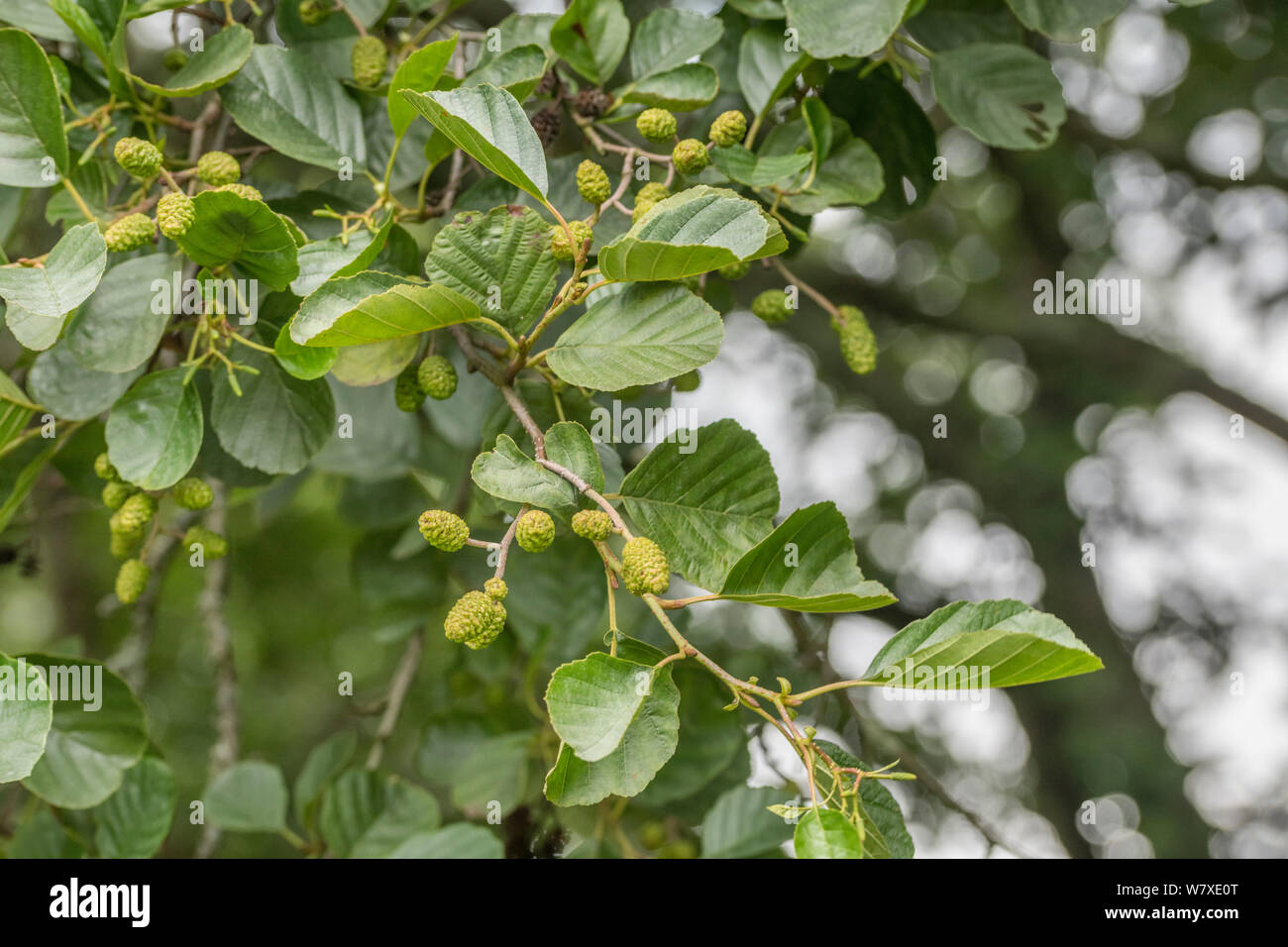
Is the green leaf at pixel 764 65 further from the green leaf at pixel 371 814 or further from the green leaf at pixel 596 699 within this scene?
the green leaf at pixel 371 814

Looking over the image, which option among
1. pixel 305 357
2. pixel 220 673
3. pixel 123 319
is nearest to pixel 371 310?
pixel 305 357

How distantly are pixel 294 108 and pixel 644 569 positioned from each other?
1.85ft

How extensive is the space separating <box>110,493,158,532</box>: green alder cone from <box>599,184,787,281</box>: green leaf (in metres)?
0.49

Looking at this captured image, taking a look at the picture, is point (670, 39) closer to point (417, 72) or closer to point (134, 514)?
point (417, 72)

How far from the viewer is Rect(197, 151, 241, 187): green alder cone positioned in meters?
0.81

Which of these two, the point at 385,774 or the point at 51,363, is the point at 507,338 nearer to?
the point at 51,363

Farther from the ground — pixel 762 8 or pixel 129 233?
pixel 762 8

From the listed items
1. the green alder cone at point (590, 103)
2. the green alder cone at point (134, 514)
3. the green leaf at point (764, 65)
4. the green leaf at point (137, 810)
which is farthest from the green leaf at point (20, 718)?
the green leaf at point (764, 65)

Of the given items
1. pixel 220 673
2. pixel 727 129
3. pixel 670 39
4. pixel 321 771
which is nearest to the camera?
pixel 727 129

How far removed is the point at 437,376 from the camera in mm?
825

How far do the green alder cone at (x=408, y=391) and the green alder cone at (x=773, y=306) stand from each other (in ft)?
1.09

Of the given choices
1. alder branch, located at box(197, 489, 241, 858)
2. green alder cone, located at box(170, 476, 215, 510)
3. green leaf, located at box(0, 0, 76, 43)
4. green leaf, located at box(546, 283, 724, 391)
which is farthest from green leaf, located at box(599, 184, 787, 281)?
alder branch, located at box(197, 489, 241, 858)

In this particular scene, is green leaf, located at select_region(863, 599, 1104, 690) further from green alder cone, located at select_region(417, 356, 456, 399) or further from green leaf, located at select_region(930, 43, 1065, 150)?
green leaf, located at select_region(930, 43, 1065, 150)

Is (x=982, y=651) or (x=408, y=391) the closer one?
(x=982, y=651)
